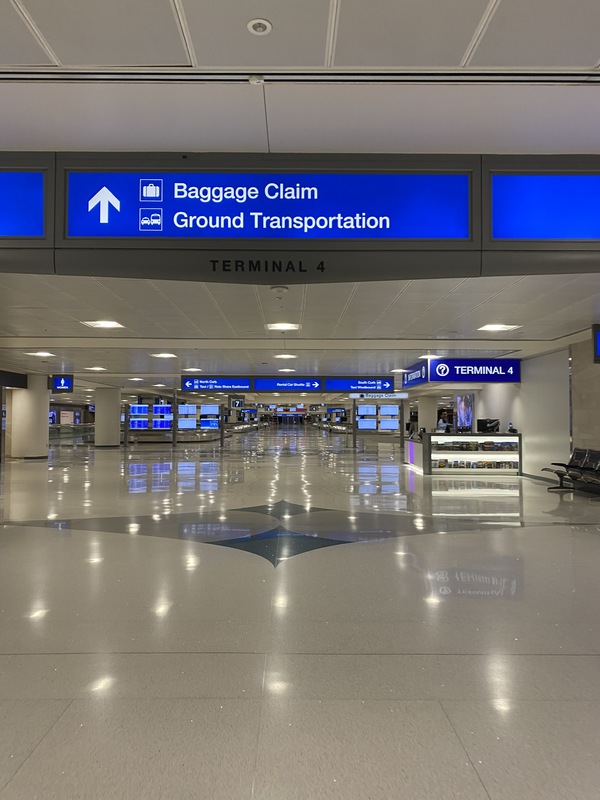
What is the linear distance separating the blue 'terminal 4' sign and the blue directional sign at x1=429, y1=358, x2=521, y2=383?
894 centimetres

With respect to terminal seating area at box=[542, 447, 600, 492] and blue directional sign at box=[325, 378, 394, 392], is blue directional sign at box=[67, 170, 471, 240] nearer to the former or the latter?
terminal seating area at box=[542, 447, 600, 492]

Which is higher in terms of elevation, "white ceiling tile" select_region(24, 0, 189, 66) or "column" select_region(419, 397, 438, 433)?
"white ceiling tile" select_region(24, 0, 189, 66)

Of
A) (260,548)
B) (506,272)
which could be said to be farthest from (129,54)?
(260,548)

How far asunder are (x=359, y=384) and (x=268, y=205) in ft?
62.7

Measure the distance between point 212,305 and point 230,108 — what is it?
5.82 m

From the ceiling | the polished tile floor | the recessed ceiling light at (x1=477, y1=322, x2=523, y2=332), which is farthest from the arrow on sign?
the recessed ceiling light at (x1=477, y1=322, x2=523, y2=332)

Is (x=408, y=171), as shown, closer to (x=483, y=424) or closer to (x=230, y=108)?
(x=230, y=108)

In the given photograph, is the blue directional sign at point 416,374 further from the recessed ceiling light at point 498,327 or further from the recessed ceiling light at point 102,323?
the recessed ceiling light at point 102,323

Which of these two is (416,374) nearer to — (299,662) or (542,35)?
(299,662)

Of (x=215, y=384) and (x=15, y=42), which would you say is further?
(x=215, y=384)

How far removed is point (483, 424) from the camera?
17.9 meters

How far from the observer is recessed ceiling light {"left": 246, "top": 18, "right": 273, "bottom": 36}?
2.17 meters

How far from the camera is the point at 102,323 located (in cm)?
1018

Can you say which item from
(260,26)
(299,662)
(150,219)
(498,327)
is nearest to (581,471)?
(498,327)
